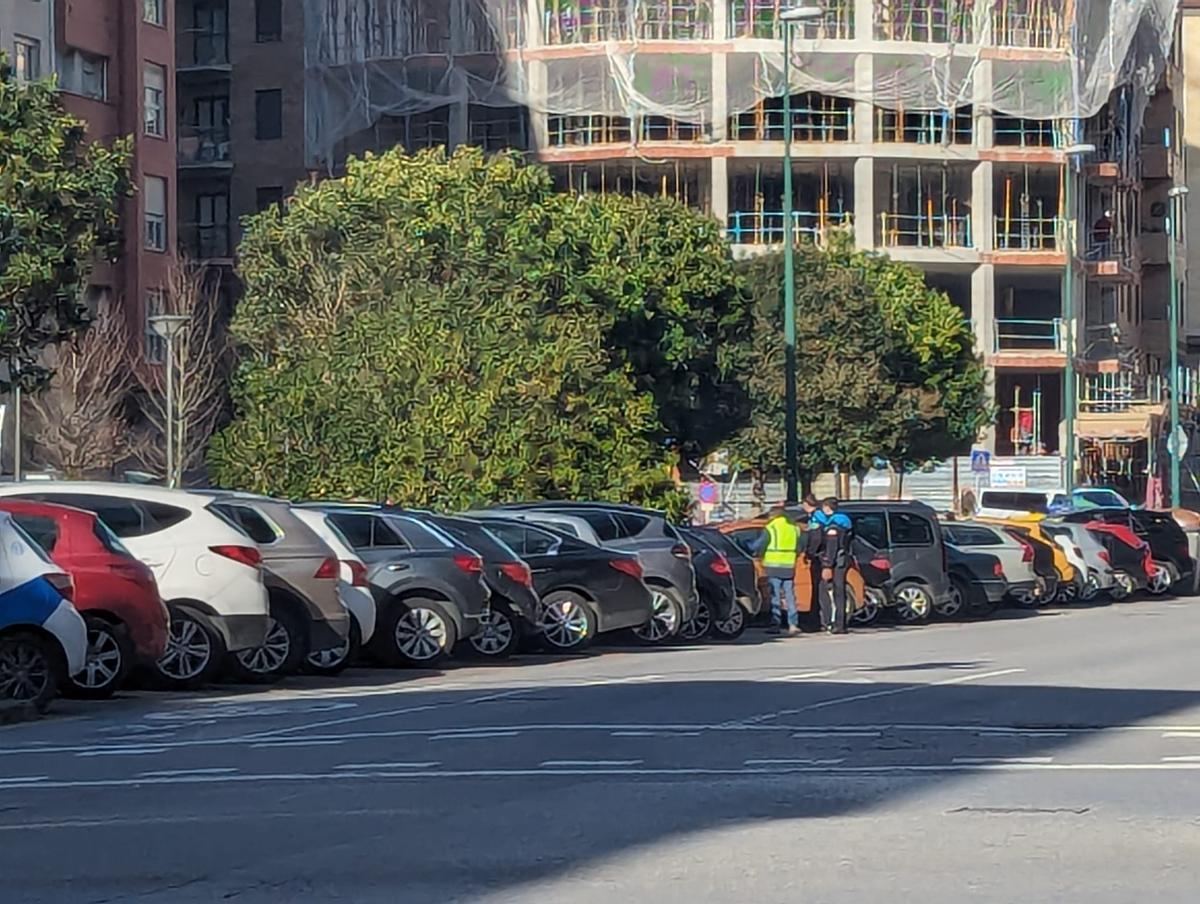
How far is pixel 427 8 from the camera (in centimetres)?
6981

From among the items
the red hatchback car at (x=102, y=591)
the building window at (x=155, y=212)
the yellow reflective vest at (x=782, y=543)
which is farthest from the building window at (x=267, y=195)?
the red hatchback car at (x=102, y=591)

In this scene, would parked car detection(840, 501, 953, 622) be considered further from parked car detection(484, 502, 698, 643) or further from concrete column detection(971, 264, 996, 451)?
concrete column detection(971, 264, 996, 451)

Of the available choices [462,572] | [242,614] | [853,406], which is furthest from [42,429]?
[242,614]

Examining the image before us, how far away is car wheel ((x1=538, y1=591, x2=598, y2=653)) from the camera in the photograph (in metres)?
25.4

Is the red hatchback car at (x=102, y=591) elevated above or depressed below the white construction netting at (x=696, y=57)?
below

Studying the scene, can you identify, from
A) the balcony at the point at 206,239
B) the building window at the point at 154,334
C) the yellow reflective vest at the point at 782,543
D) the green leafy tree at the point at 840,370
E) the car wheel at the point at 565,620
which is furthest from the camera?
the balcony at the point at 206,239

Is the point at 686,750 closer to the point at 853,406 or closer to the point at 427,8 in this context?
the point at 853,406

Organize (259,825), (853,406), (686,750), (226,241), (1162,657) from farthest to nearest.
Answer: (226,241), (853,406), (1162,657), (686,750), (259,825)

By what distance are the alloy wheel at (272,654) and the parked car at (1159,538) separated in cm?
2571

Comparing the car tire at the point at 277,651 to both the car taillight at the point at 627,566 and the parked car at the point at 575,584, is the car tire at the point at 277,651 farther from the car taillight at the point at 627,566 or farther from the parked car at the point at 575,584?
the car taillight at the point at 627,566

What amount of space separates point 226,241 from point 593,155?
11.9 meters

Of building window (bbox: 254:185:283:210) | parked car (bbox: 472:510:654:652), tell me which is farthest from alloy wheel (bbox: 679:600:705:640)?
building window (bbox: 254:185:283:210)

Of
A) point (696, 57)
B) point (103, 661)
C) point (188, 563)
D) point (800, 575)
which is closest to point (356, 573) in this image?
point (188, 563)

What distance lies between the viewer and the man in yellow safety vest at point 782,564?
100 feet
